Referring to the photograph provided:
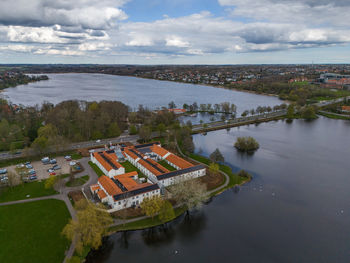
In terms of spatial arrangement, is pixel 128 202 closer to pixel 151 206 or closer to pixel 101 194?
pixel 101 194

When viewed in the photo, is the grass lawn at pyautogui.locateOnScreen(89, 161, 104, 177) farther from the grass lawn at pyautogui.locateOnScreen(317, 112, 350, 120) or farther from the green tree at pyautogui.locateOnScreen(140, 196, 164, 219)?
the grass lawn at pyautogui.locateOnScreen(317, 112, 350, 120)

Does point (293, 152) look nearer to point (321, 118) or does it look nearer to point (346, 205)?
point (346, 205)

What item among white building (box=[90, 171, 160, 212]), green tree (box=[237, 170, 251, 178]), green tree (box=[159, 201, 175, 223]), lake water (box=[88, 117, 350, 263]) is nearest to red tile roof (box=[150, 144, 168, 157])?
white building (box=[90, 171, 160, 212])

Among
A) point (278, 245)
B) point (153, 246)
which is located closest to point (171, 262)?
point (153, 246)

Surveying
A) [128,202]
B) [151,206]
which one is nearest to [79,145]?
[128,202]

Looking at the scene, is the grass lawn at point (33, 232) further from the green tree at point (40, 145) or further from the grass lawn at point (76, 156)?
the green tree at point (40, 145)

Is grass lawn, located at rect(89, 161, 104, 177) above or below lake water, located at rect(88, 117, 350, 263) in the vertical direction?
above

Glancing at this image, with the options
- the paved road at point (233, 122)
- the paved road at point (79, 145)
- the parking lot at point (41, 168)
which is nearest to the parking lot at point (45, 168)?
the parking lot at point (41, 168)
